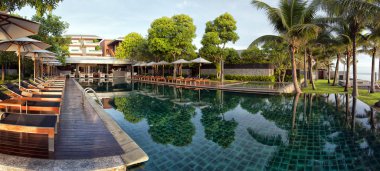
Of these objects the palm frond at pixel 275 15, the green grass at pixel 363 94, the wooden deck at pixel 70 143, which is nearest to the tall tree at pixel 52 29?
the wooden deck at pixel 70 143

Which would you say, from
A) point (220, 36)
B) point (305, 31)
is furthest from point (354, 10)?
point (220, 36)

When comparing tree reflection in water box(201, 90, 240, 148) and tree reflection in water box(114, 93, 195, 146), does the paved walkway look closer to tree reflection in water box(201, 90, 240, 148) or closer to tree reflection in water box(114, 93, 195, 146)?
tree reflection in water box(114, 93, 195, 146)

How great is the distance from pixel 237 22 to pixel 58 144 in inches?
928

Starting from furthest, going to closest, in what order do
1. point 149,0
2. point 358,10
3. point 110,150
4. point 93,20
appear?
point 93,20, point 149,0, point 358,10, point 110,150

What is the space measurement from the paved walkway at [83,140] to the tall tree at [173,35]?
17.9 meters

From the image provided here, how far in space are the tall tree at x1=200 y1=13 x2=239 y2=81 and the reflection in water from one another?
50.7 feet

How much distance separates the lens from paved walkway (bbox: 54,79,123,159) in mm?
3525

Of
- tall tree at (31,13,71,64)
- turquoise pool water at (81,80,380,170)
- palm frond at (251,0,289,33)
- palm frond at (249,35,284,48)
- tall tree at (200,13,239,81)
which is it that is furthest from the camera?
tall tree at (200,13,239,81)

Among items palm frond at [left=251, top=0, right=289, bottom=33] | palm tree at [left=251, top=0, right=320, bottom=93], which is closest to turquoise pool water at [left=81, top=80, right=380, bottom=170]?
palm tree at [left=251, top=0, right=320, bottom=93]

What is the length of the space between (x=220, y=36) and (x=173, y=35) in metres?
5.36

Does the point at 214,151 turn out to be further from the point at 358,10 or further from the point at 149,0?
the point at 149,0

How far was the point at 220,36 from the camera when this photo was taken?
78.6 ft

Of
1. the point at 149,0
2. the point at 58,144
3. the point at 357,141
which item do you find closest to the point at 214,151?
the point at 58,144

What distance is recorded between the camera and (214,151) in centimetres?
434
